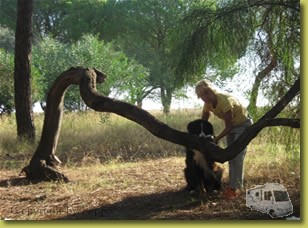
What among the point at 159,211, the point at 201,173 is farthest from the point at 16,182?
the point at 201,173

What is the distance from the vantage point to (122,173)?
13.7ft

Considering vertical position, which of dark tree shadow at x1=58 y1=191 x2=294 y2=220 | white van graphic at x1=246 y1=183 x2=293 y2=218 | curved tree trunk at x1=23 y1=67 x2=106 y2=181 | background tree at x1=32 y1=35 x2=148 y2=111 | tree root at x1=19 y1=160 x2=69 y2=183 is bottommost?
dark tree shadow at x1=58 y1=191 x2=294 y2=220

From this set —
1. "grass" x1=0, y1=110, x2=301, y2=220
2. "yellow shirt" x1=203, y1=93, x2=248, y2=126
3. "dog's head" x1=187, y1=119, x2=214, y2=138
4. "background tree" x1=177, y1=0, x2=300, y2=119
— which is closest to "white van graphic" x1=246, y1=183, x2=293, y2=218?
"grass" x1=0, y1=110, x2=301, y2=220

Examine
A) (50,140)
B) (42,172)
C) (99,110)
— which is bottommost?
(42,172)

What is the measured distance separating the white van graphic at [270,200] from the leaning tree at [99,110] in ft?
1.18

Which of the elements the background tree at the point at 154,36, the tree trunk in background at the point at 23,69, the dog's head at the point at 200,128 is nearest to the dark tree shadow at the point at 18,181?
the tree trunk in background at the point at 23,69

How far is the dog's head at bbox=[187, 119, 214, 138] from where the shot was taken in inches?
133

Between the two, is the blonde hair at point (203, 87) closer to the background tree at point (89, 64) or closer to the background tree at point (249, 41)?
the background tree at point (249, 41)

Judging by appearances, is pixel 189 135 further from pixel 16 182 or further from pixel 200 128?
pixel 16 182

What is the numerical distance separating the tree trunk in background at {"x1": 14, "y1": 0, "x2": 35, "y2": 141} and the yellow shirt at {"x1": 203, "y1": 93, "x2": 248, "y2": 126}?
1764 millimetres

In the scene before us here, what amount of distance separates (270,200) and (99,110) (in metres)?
1.35

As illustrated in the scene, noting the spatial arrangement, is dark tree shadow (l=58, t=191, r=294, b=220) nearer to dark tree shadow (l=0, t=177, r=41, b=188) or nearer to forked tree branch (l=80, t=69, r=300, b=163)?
forked tree branch (l=80, t=69, r=300, b=163)

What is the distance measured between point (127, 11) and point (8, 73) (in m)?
1.53

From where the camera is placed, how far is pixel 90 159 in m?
4.29
